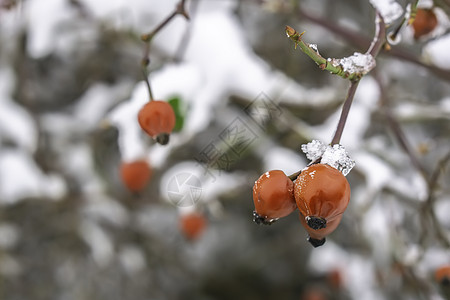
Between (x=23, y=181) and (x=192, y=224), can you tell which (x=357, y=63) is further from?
(x=23, y=181)

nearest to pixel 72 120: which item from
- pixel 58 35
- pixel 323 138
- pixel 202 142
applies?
pixel 58 35

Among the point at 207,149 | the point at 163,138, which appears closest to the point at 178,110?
the point at 163,138

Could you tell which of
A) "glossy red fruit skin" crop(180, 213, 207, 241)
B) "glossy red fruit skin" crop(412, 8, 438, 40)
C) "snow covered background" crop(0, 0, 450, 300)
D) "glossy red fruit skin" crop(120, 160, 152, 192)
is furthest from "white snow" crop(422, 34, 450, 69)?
"glossy red fruit skin" crop(180, 213, 207, 241)

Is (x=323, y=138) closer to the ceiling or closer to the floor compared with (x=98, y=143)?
closer to the ceiling

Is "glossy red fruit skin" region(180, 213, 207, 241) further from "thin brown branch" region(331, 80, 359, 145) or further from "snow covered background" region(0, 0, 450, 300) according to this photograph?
"thin brown branch" region(331, 80, 359, 145)

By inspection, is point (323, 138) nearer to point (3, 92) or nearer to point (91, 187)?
point (91, 187)

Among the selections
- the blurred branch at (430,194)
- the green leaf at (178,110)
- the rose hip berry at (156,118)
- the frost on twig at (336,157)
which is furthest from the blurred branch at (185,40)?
the frost on twig at (336,157)

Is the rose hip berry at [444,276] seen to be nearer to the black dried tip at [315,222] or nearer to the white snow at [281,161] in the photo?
the black dried tip at [315,222]
